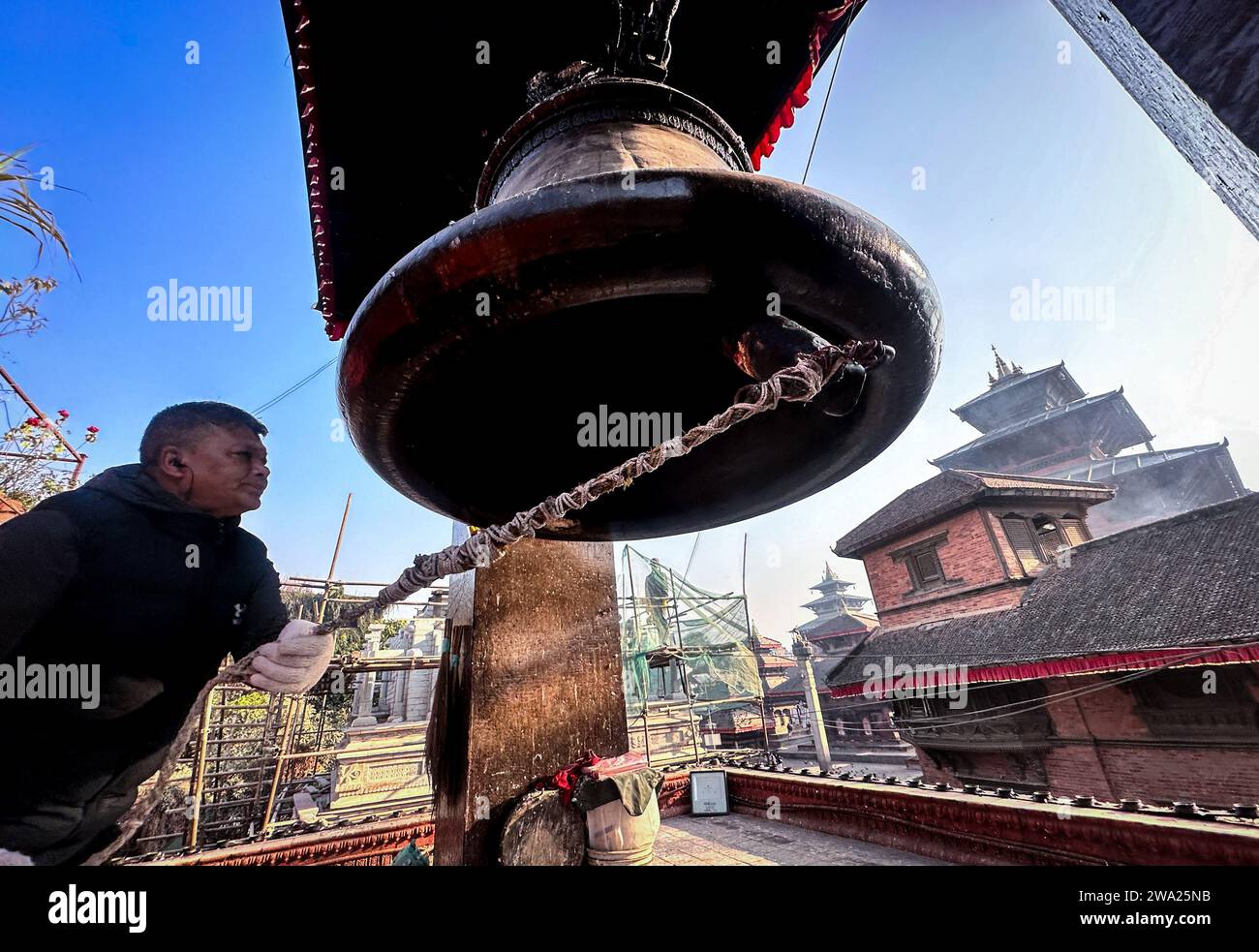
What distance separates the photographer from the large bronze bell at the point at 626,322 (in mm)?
835

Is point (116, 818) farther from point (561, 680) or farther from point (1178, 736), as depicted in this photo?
point (1178, 736)

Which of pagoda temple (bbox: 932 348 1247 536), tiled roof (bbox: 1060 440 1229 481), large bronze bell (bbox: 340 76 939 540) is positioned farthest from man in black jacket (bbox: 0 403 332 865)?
tiled roof (bbox: 1060 440 1229 481)

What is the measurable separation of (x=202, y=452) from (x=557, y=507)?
125 cm

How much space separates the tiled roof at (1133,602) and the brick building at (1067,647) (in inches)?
1.6

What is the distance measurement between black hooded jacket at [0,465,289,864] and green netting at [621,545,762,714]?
1302 centimetres

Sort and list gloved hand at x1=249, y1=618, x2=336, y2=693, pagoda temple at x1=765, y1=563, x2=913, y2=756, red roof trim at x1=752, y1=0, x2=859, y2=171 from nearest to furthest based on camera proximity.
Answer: gloved hand at x1=249, y1=618, x2=336, y2=693 → red roof trim at x1=752, y1=0, x2=859, y2=171 → pagoda temple at x1=765, y1=563, x2=913, y2=756

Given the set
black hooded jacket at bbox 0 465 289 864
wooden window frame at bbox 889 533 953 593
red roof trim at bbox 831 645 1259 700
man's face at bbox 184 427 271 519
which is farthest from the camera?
wooden window frame at bbox 889 533 953 593

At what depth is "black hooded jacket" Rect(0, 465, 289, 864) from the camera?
1.27m

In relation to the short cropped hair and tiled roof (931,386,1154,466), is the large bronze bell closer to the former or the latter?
the short cropped hair

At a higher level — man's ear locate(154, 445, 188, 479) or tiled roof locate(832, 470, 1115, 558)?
tiled roof locate(832, 470, 1115, 558)

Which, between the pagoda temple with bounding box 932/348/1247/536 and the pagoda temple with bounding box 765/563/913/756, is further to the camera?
the pagoda temple with bounding box 932/348/1247/536

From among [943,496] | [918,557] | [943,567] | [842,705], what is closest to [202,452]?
[943,567]

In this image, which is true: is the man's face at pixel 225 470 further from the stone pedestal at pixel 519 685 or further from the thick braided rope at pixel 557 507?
the stone pedestal at pixel 519 685

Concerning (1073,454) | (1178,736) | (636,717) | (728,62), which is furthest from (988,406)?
(728,62)
